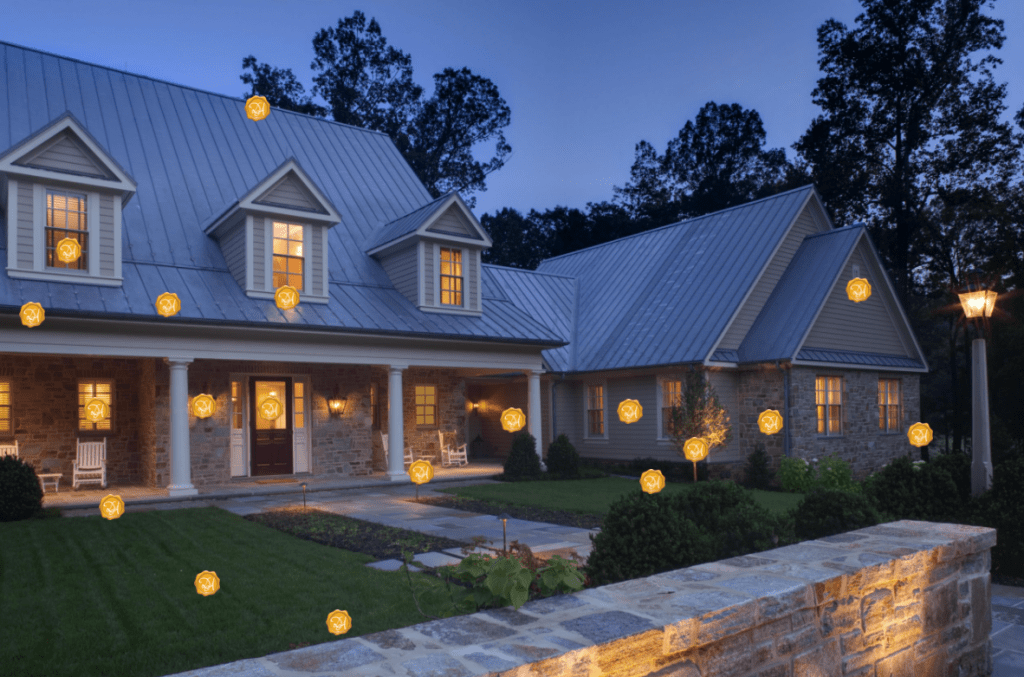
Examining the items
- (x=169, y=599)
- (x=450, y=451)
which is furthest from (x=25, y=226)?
(x=450, y=451)

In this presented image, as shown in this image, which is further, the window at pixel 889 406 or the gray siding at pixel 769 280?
the window at pixel 889 406

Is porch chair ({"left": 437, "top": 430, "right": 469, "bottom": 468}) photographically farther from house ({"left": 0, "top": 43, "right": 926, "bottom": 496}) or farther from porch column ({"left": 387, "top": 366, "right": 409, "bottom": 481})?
porch column ({"left": 387, "top": 366, "right": 409, "bottom": 481})

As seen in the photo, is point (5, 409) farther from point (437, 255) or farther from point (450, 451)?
point (450, 451)

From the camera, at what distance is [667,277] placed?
71.6 ft

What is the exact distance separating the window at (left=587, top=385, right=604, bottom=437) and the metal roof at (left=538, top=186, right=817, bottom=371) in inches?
34.2

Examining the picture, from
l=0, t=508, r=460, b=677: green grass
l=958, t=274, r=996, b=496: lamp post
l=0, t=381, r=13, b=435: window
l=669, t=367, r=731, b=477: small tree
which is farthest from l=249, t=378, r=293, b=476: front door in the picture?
l=958, t=274, r=996, b=496: lamp post

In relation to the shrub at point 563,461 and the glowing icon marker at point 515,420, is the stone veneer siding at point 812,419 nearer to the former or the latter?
the shrub at point 563,461

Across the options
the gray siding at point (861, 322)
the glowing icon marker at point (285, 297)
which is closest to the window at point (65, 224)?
the glowing icon marker at point (285, 297)

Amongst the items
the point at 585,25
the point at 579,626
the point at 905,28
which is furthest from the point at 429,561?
the point at 905,28

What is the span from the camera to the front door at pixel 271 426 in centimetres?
1677

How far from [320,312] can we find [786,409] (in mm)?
10802

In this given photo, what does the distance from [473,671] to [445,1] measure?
24.2 meters

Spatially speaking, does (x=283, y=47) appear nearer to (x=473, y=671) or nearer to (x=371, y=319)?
(x=371, y=319)

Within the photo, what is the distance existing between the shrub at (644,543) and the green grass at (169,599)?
151 cm
